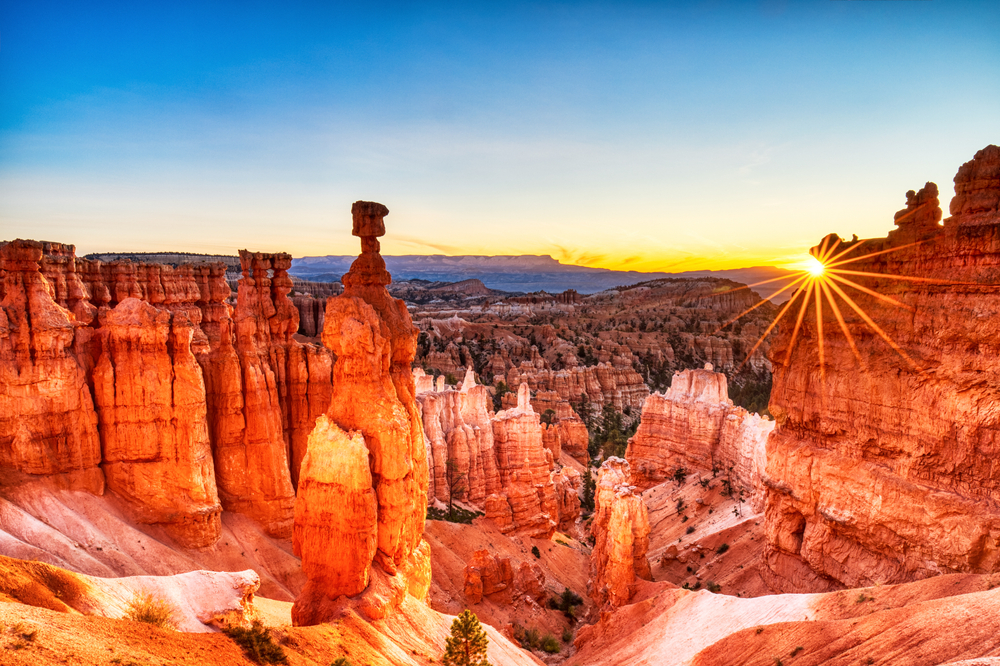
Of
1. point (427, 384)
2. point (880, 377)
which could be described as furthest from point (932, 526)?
point (427, 384)

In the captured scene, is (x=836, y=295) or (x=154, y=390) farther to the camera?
(x=154, y=390)

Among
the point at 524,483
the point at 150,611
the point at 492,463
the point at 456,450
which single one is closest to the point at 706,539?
the point at 524,483

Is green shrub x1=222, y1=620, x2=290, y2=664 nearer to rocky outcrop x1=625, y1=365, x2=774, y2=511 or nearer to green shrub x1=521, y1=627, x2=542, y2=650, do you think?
green shrub x1=521, y1=627, x2=542, y2=650

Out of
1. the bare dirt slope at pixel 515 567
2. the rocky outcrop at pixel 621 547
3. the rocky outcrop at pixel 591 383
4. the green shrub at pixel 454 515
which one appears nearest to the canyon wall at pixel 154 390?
the bare dirt slope at pixel 515 567

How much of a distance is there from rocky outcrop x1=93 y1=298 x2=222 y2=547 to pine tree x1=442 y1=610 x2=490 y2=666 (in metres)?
10.0

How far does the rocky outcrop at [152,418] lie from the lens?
1844cm

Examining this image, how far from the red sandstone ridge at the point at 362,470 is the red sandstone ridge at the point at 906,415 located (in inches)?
475

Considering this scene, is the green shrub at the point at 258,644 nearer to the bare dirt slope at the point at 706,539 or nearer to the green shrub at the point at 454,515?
Result: the bare dirt slope at the point at 706,539

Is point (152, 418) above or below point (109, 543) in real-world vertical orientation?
above

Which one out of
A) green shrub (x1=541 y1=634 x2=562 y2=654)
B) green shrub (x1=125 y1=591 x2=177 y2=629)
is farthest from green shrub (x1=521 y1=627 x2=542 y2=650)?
green shrub (x1=125 y1=591 x2=177 y2=629)

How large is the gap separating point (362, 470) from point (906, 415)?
554 inches

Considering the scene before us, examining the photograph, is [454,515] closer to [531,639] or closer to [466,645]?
[531,639]

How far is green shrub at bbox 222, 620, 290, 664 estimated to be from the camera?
34.7ft

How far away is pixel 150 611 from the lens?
10961mm
